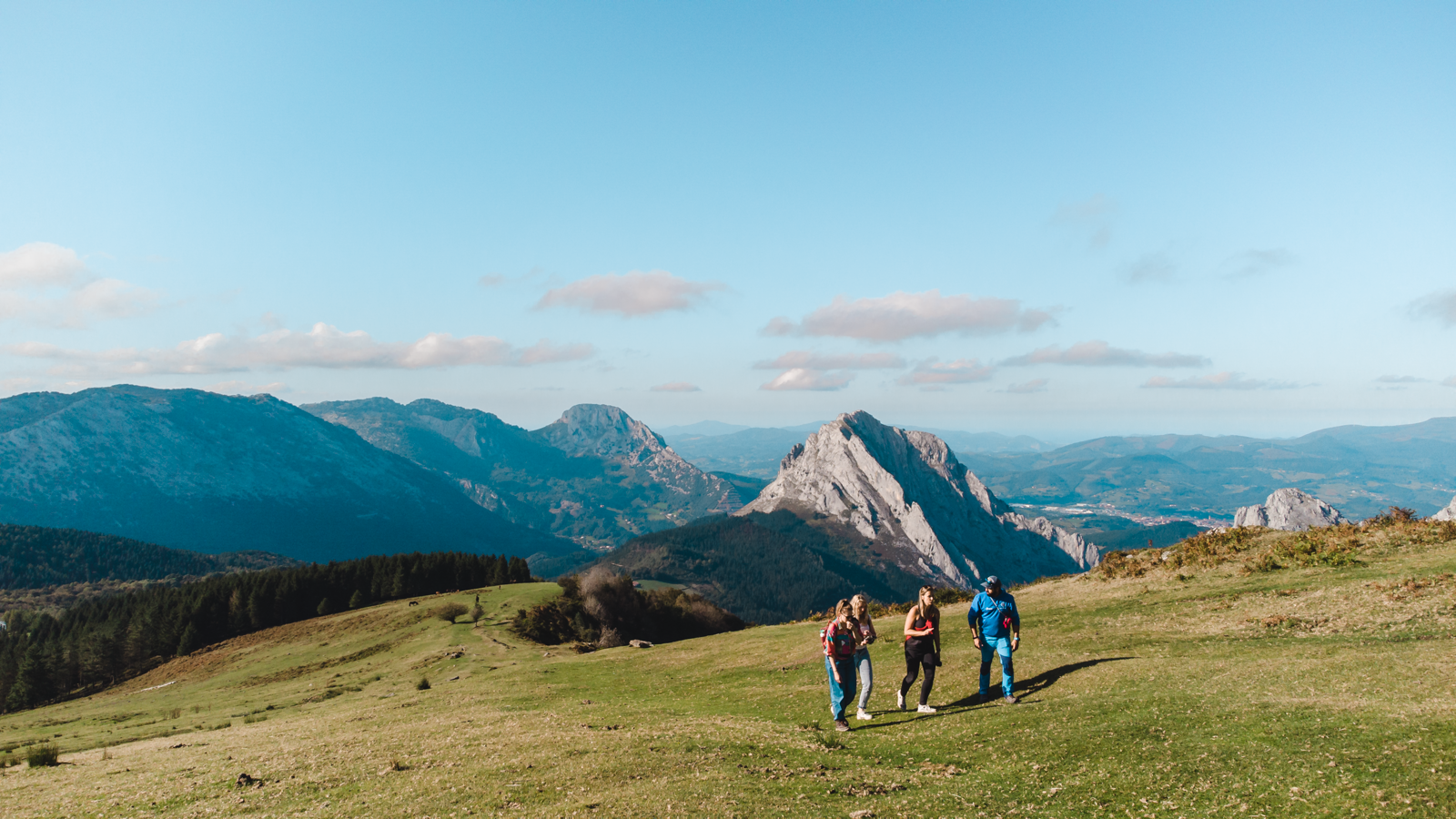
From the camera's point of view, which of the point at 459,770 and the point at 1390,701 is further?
the point at 459,770

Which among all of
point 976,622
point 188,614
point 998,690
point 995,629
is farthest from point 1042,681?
point 188,614

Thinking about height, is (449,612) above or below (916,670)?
below

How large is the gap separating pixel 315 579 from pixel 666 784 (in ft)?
428

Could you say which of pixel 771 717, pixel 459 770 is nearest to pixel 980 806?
pixel 771 717

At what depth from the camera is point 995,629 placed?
19.1 metres

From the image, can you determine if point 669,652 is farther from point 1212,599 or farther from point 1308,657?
point 1308,657

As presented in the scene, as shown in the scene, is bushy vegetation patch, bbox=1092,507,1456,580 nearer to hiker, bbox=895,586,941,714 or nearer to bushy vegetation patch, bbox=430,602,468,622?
hiker, bbox=895,586,941,714

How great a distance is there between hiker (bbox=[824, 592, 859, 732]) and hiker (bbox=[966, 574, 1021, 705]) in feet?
11.8

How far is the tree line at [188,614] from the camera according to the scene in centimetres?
9212

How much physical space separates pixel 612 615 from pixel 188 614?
77.8m

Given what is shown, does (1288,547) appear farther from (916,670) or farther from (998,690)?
(916,670)

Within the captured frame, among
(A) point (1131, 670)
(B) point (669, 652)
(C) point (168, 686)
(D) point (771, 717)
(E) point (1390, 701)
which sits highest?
(E) point (1390, 701)

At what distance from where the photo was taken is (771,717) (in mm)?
20922

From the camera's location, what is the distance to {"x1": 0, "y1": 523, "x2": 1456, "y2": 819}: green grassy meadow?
11766 millimetres
